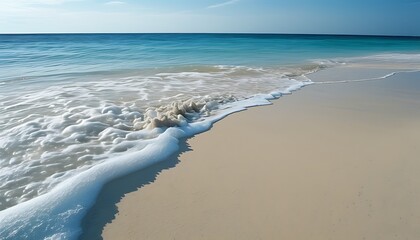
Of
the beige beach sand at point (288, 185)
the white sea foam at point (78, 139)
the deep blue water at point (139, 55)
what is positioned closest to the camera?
the beige beach sand at point (288, 185)

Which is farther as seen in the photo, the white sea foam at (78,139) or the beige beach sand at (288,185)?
the white sea foam at (78,139)

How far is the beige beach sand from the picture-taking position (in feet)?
7.12

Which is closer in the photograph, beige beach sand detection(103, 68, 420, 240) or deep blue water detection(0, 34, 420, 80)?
beige beach sand detection(103, 68, 420, 240)

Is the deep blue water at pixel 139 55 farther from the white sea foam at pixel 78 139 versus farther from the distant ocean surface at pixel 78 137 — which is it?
the white sea foam at pixel 78 139

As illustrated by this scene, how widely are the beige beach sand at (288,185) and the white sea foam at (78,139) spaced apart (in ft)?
1.26

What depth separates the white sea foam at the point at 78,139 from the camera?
91.7 inches

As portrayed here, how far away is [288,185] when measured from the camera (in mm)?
2746

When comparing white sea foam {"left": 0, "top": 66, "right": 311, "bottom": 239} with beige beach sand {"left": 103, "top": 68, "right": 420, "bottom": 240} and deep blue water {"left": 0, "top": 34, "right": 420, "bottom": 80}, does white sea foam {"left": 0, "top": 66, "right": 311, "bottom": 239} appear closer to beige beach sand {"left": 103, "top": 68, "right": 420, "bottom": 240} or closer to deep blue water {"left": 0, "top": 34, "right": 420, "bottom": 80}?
beige beach sand {"left": 103, "top": 68, "right": 420, "bottom": 240}

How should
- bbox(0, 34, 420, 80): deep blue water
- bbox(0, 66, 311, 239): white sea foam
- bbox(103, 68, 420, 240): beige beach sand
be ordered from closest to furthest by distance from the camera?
1. bbox(103, 68, 420, 240): beige beach sand
2. bbox(0, 66, 311, 239): white sea foam
3. bbox(0, 34, 420, 80): deep blue water

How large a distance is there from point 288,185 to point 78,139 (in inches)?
108

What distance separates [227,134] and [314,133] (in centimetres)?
124

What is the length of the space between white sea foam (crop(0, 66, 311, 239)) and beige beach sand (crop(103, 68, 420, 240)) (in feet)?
1.26

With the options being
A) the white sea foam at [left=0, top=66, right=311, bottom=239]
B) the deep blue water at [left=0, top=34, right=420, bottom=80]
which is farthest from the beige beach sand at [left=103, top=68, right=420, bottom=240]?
the deep blue water at [left=0, top=34, right=420, bottom=80]

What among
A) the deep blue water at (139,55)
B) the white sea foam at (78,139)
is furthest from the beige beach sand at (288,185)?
the deep blue water at (139,55)
